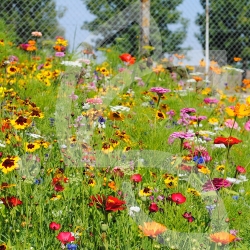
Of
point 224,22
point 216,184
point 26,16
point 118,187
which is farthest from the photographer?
point 224,22

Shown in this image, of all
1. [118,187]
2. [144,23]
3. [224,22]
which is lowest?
[224,22]

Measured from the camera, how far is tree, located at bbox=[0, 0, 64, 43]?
24.3 feet

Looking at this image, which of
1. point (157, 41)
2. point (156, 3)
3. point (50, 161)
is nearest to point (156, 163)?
point (50, 161)

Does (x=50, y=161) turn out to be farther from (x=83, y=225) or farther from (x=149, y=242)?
(x=149, y=242)

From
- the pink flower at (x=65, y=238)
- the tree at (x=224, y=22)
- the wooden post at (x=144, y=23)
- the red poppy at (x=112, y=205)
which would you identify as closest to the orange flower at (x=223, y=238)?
the red poppy at (x=112, y=205)

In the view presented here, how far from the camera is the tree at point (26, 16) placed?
7406mm

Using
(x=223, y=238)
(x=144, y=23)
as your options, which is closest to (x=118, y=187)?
(x=223, y=238)

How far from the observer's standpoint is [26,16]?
8.03m

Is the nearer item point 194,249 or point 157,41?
point 194,249

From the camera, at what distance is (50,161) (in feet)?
8.49

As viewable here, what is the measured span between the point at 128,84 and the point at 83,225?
320 cm

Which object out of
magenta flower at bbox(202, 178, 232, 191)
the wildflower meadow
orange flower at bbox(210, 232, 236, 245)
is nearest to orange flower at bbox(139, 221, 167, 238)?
the wildflower meadow

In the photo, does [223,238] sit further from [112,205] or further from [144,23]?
[144,23]

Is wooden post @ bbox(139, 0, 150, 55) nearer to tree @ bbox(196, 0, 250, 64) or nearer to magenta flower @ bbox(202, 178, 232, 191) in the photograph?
tree @ bbox(196, 0, 250, 64)
